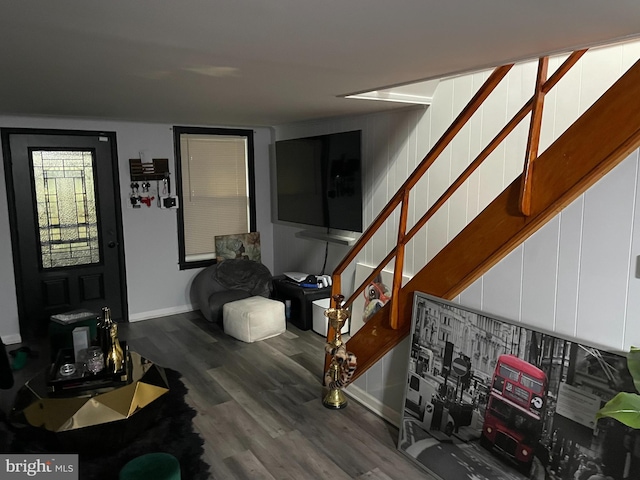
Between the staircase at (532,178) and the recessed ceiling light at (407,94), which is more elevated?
the recessed ceiling light at (407,94)

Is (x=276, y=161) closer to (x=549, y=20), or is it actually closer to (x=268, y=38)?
(x=268, y=38)

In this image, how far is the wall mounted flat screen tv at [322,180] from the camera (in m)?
4.57

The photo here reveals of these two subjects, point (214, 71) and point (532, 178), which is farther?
point (214, 71)

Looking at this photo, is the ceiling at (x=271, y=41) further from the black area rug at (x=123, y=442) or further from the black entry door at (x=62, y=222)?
the black area rug at (x=123, y=442)

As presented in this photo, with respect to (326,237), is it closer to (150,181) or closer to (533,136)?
(150,181)

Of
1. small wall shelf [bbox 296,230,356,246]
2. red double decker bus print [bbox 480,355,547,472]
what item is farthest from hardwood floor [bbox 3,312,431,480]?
small wall shelf [bbox 296,230,356,246]

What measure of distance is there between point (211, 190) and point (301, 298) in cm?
180

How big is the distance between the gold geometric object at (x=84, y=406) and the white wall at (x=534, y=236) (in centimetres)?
148

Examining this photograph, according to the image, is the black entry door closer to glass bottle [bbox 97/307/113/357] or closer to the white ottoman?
the white ottoman

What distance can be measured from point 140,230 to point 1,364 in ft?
7.66

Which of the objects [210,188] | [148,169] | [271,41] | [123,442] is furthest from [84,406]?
[210,188]

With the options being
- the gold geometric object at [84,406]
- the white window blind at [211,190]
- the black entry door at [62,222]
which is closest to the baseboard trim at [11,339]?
the black entry door at [62,222]

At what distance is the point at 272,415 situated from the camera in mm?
3295

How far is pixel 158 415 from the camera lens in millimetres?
3230
